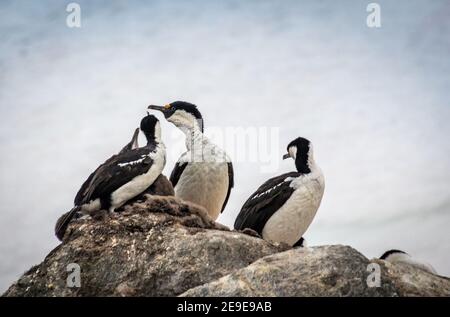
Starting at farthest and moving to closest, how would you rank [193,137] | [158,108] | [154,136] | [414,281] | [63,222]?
[158,108] → [193,137] → [154,136] → [63,222] → [414,281]

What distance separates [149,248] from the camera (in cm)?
792

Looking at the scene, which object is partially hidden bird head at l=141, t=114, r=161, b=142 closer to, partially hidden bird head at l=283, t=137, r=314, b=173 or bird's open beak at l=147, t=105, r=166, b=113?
bird's open beak at l=147, t=105, r=166, b=113

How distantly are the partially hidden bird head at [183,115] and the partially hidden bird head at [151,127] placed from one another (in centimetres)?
136

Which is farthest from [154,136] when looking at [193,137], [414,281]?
[414,281]

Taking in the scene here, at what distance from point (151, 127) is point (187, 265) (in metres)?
3.06

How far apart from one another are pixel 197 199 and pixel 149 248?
300cm

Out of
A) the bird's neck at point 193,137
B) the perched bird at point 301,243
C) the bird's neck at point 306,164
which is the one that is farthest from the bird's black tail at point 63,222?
the perched bird at point 301,243

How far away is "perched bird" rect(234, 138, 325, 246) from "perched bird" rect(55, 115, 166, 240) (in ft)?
6.60

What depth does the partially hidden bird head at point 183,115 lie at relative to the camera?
37.5 ft

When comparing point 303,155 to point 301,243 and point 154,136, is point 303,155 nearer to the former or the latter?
point 301,243

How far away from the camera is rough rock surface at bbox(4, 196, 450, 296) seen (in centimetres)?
664

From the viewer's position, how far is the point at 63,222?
28.9 feet

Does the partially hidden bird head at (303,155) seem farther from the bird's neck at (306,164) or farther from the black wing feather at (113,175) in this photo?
the black wing feather at (113,175)
